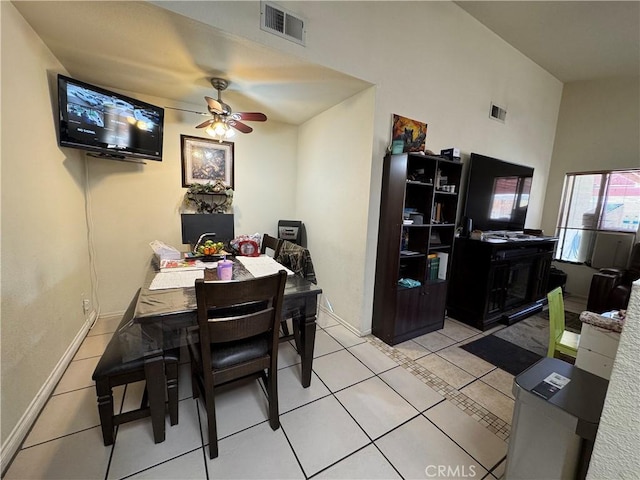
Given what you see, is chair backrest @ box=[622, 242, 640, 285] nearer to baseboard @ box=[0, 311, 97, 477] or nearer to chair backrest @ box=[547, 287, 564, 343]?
chair backrest @ box=[547, 287, 564, 343]

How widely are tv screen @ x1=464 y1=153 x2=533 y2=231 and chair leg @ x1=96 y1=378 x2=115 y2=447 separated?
3.49 m

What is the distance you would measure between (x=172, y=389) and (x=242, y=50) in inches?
88.7

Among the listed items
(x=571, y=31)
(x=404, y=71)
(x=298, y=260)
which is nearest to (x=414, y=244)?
(x=298, y=260)

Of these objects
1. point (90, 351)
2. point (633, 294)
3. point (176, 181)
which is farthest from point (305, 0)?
point (90, 351)

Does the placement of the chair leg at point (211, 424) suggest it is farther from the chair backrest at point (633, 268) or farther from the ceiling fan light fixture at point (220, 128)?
the chair backrest at point (633, 268)

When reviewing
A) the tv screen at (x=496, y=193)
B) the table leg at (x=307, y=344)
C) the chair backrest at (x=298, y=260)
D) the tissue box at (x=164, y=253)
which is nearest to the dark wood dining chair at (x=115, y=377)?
the table leg at (x=307, y=344)

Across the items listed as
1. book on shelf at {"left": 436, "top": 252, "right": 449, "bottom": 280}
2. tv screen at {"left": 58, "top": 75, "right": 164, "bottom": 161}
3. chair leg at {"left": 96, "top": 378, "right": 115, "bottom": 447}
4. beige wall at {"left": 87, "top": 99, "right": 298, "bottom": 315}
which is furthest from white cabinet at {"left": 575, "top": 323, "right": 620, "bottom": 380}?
tv screen at {"left": 58, "top": 75, "right": 164, "bottom": 161}

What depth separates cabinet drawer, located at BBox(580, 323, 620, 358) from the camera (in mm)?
1217

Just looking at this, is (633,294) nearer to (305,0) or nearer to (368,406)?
(368,406)

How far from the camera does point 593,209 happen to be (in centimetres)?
388

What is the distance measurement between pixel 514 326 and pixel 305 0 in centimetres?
377

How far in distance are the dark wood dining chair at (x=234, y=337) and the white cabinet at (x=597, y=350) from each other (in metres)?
1.55

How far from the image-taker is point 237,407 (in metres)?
1.65

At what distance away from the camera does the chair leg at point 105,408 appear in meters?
1.27
